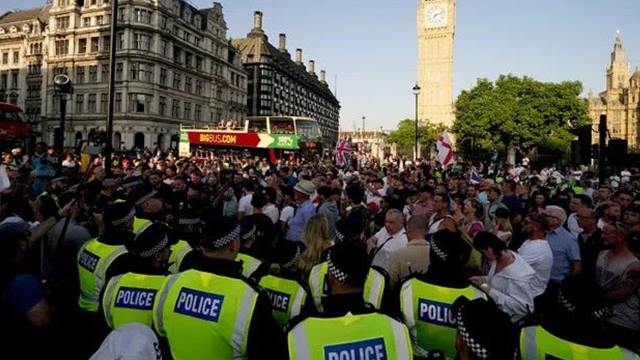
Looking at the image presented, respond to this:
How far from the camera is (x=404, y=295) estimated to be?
3609 mm

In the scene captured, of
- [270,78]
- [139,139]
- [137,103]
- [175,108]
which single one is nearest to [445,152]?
[137,103]

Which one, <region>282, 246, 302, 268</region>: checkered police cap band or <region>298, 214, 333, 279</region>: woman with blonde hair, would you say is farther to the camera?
<region>298, 214, 333, 279</region>: woman with blonde hair

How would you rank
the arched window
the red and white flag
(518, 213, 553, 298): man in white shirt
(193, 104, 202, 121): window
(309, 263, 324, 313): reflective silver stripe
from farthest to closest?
(193, 104, 202, 121): window, the arched window, the red and white flag, (518, 213, 553, 298): man in white shirt, (309, 263, 324, 313): reflective silver stripe

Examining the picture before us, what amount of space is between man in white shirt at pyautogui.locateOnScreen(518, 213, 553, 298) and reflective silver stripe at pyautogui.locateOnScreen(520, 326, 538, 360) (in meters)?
2.43

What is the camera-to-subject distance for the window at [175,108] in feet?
194

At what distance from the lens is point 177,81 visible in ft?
197

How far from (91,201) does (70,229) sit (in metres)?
2.27

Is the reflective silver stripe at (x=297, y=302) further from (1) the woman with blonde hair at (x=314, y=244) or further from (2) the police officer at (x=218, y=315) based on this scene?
(2) the police officer at (x=218, y=315)

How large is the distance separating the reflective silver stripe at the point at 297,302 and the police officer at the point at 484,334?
175cm

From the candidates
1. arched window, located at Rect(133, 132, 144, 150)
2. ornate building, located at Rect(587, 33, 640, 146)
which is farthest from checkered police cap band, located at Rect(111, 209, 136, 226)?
ornate building, located at Rect(587, 33, 640, 146)

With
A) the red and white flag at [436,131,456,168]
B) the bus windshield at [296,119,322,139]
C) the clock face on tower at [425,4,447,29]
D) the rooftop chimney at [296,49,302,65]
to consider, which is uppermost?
the clock face on tower at [425,4,447,29]

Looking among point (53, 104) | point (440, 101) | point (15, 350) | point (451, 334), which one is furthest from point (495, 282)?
point (440, 101)

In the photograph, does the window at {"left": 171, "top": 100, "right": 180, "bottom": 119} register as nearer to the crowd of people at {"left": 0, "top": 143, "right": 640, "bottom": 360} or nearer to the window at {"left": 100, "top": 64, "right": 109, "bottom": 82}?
the window at {"left": 100, "top": 64, "right": 109, "bottom": 82}

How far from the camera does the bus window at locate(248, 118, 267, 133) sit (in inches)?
1255
